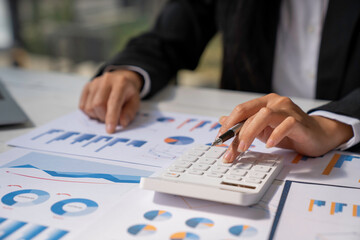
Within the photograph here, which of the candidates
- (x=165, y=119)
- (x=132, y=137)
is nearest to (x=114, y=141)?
(x=132, y=137)

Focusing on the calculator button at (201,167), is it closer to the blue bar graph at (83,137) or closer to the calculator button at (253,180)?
the calculator button at (253,180)

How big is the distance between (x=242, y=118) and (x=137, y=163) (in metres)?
0.18

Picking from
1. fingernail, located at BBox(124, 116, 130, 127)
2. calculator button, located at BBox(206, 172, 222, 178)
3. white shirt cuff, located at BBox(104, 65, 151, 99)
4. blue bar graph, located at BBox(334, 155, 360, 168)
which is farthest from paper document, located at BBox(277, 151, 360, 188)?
white shirt cuff, located at BBox(104, 65, 151, 99)

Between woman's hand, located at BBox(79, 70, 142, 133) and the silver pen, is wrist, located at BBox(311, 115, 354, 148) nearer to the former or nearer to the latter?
the silver pen

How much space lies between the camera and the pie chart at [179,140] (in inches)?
29.2

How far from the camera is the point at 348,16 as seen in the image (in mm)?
999

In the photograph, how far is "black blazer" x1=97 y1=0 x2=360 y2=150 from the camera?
102cm

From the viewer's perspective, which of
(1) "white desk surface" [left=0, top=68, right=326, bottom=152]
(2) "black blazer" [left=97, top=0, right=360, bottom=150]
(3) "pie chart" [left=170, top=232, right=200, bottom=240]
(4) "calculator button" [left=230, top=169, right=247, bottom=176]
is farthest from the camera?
(2) "black blazer" [left=97, top=0, right=360, bottom=150]

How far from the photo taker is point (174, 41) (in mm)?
1202

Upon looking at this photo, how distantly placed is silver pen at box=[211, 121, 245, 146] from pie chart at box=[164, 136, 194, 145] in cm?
12

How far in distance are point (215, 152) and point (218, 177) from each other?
3.8 inches

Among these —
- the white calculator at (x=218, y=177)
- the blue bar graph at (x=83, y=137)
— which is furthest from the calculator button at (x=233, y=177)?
the blue bar graph at (x=83, y=137)

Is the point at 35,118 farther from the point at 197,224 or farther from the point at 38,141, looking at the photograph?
the point at 197,224

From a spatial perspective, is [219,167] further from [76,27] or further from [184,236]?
[76,27]
